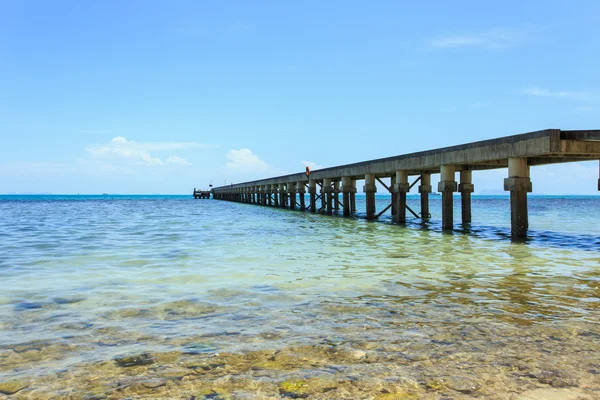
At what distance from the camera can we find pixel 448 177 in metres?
23.7

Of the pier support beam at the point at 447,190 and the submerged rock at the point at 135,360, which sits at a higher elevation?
the pier support beam at the point at 447,190

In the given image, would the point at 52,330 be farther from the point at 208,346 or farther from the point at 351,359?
the point at 351,359

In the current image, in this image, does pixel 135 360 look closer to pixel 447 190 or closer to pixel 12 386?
pixel 12 386

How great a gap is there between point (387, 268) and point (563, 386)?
694 cm

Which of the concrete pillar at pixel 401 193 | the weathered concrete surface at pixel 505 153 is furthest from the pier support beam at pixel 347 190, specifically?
the concrete pillar at pixel 401 193

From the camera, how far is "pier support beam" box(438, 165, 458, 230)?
23422mm

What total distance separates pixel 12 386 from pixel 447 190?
2156 cm

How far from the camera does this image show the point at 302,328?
5812 millimetres

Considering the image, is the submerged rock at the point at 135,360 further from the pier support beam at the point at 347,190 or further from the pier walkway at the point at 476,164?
the pier support beam at the point at 347,190

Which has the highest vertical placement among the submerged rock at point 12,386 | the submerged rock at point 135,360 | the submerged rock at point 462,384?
the submerged rock at point 12,386

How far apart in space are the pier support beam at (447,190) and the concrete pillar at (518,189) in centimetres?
466

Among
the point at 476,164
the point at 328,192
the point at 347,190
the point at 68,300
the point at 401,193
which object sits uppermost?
the point at 476,164

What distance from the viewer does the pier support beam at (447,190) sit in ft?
76.8

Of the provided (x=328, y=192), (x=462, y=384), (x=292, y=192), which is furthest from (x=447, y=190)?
(x=292, y=192)
